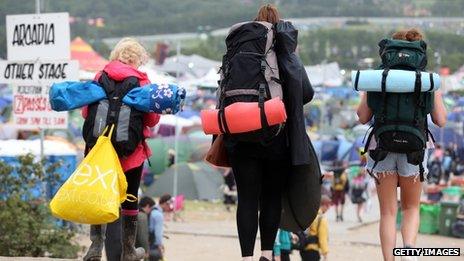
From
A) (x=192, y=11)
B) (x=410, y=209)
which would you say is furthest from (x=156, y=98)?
(x=192, y=11)

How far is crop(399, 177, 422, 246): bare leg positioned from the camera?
718 cm

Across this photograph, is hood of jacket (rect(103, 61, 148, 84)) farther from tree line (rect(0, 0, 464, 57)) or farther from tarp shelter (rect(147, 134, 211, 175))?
tree line (rect(0, 0, 464, 57))

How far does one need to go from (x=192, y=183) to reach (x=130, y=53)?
2285 centimetres

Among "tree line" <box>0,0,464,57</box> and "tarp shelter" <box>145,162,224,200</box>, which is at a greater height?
"tree line" <box>0,0,464,57</box>

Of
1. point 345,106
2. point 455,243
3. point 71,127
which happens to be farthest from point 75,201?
point 345,106

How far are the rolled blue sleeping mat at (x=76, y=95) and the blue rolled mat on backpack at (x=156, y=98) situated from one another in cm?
17

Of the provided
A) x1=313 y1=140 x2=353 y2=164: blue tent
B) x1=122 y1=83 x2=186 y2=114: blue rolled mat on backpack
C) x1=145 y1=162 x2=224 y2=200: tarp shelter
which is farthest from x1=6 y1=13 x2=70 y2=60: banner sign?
x1=313 y1=140 x2=353 y2=164: blue tent

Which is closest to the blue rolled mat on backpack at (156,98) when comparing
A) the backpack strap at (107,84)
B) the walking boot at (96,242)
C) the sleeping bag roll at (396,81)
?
the backpack strap at (107,84)

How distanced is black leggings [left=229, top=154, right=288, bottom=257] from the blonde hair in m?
0.87

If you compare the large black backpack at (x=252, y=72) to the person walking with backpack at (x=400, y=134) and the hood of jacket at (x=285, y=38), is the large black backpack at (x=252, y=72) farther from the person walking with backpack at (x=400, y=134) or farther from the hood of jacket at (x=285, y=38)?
the person walking with backpack at (x=400, y=134)

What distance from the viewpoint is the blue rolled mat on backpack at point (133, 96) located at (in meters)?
6.82

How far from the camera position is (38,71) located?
41.0 feet

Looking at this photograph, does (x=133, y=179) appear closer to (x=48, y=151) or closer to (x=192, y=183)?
(x=48, y=151)

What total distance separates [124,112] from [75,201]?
605mm
